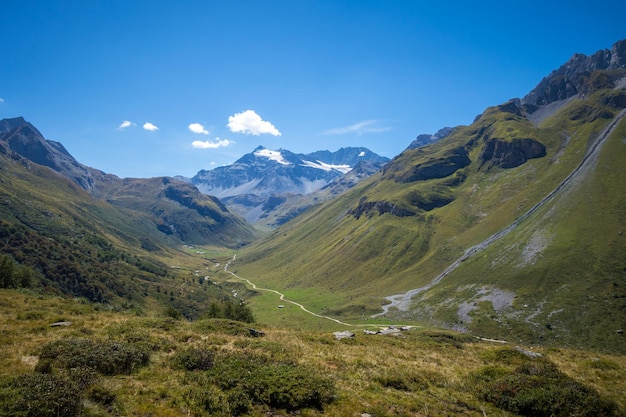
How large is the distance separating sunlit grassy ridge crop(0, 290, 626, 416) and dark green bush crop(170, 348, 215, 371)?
0.08m

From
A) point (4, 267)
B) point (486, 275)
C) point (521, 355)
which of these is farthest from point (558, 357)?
point (486, 275)

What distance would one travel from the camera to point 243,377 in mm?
20516

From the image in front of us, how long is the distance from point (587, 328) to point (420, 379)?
11894 cm

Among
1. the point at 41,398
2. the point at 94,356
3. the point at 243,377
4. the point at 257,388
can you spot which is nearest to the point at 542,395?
the point at 257,388

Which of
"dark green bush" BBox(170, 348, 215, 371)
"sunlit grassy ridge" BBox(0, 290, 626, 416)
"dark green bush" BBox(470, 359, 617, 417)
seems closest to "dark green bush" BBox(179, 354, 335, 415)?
"sunlit grassy ridge" BBox(0, 290, 626, 416)

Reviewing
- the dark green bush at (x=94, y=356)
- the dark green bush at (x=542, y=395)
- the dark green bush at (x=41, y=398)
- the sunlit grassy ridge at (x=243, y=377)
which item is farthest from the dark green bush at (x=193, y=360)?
the dark green bush at (x=542, y=395)

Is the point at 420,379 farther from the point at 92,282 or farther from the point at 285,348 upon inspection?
the point at 92,282

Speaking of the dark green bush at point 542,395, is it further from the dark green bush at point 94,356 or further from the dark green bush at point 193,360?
the dark green bush at point 94,356

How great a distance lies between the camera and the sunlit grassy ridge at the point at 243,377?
658 inches

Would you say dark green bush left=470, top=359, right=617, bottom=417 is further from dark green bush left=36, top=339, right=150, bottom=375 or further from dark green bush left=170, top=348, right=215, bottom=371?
dark green bush left=36, top=339, right=150, bottom=375

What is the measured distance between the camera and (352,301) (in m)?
194

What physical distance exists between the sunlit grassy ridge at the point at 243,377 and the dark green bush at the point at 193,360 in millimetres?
79

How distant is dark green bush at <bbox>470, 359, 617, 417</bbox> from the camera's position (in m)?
18.7

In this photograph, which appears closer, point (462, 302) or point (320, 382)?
point (320, 382)
